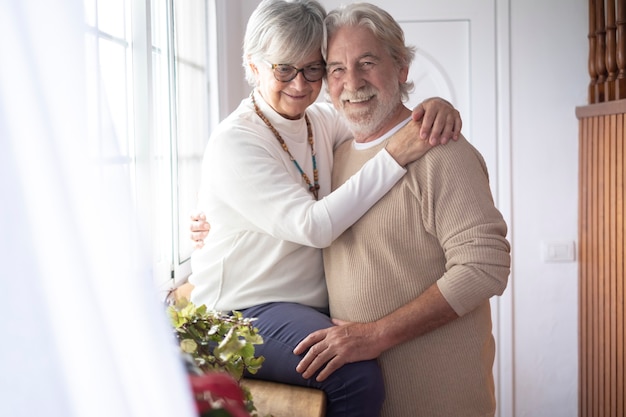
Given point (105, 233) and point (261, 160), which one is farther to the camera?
point (261, 160)

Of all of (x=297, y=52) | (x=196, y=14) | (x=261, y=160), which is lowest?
(x=261, y=160)

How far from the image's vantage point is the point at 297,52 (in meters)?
1.71

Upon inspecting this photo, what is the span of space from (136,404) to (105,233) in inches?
4.7

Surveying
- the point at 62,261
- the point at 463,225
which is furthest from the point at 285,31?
the point at 62,261

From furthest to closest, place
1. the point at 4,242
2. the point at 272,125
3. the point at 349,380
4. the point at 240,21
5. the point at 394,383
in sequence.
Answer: the point at 240,21, the point at 272,125, the point at 394,383, the point at 349,380, the point at 4,242

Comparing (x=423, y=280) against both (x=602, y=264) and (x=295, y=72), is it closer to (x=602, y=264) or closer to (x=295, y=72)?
(x=295, y=72)

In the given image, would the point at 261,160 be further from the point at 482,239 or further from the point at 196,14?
the point at 196,14

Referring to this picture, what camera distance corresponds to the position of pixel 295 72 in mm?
1747

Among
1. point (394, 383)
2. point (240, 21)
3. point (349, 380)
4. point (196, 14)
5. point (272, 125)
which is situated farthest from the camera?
point (240, 21)

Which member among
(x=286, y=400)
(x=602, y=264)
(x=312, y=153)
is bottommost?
(x=286, y=400)

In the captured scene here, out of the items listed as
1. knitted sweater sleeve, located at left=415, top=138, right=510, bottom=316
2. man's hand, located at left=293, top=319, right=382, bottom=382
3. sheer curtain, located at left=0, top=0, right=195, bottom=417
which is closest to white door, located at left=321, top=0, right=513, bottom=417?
knitted sweater sleeve, located at left=415, top=138, right=510, bottom=316

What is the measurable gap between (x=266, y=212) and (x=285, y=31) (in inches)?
16.4

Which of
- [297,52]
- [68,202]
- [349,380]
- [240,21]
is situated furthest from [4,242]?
[240,21]

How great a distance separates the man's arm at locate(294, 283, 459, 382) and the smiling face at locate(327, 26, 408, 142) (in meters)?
0.43
